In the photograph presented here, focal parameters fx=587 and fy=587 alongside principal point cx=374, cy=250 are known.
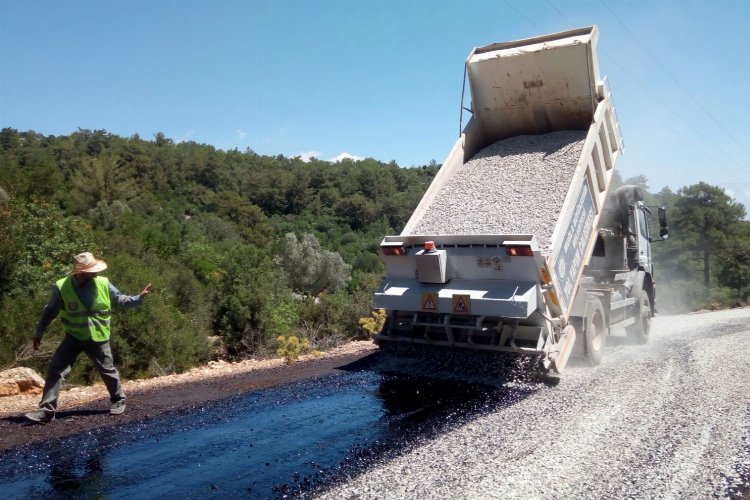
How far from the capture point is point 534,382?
6.27m

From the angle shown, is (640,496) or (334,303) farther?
(334,303)

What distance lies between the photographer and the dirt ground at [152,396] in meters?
4.96

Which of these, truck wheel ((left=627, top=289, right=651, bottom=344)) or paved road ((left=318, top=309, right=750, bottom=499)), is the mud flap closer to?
paved road ((left=318, top=309, right=750, bottom=499))

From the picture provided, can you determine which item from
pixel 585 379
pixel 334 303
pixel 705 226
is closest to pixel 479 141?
pixel 585 379

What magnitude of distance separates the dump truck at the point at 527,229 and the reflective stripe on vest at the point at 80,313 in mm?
2971

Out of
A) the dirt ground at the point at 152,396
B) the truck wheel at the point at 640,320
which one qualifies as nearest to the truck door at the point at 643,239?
the truck wheel at the point at 640,320

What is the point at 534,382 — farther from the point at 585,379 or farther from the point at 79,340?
the point at 79,340

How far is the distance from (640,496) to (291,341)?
588 cm

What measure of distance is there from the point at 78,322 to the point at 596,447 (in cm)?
445

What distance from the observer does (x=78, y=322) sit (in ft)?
17.3

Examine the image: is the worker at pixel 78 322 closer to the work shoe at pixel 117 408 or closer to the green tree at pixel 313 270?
the work shoe at pixel 117 408

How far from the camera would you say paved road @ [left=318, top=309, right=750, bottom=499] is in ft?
11.6

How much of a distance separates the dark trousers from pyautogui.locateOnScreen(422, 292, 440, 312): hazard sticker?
318 centimetres

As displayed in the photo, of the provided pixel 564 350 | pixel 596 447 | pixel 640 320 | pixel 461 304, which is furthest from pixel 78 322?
pixel 640 320
